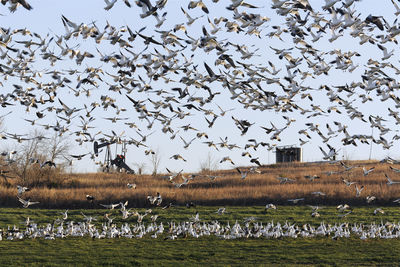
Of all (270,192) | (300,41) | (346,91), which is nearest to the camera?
(300,41)

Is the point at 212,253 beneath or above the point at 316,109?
beneath

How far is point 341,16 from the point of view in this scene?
59.0 ft

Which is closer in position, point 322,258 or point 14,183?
point 322,258

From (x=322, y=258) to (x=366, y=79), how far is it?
24.1ft

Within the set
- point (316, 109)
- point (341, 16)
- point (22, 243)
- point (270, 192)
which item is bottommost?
point (22, 243)

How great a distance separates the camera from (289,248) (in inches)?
934

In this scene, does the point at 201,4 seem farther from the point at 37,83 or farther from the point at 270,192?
the point at 270,192

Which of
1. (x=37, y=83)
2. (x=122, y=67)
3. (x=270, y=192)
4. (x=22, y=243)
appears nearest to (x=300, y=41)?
(x=122, y=67)

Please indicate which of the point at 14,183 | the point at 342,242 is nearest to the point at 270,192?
the point at 342,242

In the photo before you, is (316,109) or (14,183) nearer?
(316,109)

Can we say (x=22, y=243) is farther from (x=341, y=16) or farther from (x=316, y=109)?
(x=341, y=16)

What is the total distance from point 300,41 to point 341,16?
329 cm

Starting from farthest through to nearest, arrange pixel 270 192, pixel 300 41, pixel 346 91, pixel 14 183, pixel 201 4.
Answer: pixel 14 183, pixel 270 192, pixel 346 91, pixel 300 41, pixel 201 4

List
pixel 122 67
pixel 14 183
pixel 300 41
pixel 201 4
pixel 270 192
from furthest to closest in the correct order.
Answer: pixel 14 183 < pixel 270 192 < pixel 122 67 < pixel 300 41 < pixel 201 4
